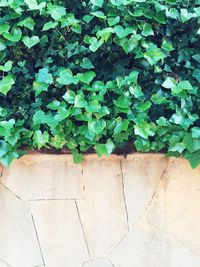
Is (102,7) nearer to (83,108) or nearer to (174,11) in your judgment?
(174,11)

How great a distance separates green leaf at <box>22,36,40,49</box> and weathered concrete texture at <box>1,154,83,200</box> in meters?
0.43

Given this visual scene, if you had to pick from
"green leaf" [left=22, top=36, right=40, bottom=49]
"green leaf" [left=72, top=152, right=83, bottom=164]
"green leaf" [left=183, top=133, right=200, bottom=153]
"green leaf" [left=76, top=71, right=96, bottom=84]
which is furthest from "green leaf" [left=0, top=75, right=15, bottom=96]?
"green leaf" [left=183, top=133, right=200, bottom=153]

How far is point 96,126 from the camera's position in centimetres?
168

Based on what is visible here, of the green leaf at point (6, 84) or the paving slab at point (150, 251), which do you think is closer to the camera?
the green leaf at point (6, 84)

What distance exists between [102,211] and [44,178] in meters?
0.26

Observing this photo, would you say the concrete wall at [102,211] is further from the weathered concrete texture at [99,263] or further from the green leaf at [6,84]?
the green leaf at [6,84]

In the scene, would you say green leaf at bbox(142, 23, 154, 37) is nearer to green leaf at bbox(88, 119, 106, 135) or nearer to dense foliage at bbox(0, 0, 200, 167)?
dense foliage at bbox(0, 0, 200, 167)

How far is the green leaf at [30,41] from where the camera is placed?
1709 mm

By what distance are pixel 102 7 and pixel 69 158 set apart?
581 mm

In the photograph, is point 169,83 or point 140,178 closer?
point 169,83

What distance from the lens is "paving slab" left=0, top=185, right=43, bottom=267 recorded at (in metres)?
1.86

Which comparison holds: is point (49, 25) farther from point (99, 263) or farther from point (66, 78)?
point (99, 263)

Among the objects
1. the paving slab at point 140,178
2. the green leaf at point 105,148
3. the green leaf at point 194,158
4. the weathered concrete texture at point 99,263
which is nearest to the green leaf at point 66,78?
the green leaf at point 105,148

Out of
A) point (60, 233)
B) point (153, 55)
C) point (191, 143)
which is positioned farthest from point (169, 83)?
point (60, 233)
